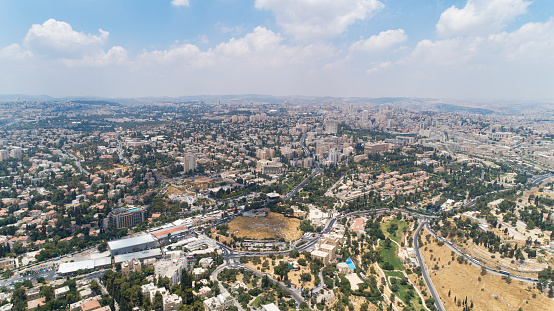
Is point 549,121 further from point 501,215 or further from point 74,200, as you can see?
point 74,200

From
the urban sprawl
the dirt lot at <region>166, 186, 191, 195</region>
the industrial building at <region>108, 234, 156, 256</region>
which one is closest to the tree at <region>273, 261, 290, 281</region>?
the urban sprawl

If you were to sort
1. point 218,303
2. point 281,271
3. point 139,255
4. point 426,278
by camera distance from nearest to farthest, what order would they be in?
point 218,303 → point 281,271 → point 426,278 → point 139,255

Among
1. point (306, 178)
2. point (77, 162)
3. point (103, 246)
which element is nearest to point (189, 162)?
point (306, 178)

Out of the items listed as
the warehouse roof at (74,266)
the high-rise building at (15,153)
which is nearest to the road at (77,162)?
the high-rise building at (15,153)

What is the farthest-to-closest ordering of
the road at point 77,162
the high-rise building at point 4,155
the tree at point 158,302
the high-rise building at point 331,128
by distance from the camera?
the high-rise building at point 331,128 → the high-rise building at point 4,155 → the road at point 77,162 → the tree at point 158,302

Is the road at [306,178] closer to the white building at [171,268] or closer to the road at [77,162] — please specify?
the white building at [171,268]

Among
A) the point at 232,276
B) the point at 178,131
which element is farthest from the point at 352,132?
the point at 232,276

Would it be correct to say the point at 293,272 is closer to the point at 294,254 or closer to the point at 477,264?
the point at 294,254
